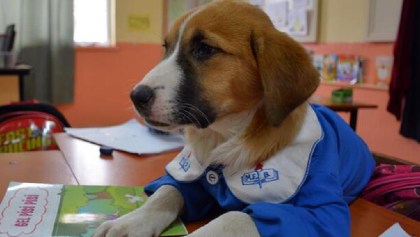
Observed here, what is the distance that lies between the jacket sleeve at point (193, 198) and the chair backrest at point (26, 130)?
0.69 meters

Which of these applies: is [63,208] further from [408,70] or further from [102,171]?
[408,70]

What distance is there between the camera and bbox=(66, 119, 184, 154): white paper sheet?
49.8 inches

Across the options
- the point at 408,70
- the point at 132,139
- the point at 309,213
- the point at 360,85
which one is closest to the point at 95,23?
the point at 360,85

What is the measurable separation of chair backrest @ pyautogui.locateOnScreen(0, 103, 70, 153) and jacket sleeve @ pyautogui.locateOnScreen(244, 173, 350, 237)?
95 cm

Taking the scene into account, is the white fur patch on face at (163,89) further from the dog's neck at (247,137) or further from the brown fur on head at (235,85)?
the dog's neck at (247,137)

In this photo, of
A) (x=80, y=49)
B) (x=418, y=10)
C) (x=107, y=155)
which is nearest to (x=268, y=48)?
(x=107, y=155)

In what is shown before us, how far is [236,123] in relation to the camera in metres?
0.79

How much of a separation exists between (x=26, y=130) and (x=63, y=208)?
30.6 inches

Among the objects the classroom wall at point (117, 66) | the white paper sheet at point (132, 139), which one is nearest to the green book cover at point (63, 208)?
the white paper sheet at point (132, 139)

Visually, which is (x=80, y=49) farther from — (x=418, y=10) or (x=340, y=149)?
(x=340, y=149)

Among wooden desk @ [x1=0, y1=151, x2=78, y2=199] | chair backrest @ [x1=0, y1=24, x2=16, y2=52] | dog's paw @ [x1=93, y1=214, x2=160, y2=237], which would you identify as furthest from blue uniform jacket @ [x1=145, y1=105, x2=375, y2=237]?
chair backrest @ [x1=0, y1=24, x2=16, y2=52]

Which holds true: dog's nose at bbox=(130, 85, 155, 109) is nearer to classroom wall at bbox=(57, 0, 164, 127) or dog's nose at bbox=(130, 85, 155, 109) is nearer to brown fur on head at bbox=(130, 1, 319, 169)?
brown fur on head at bbox=(130, 1, 319, 169)

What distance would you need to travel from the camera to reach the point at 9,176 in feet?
3.15

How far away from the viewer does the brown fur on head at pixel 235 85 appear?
2.43 feet
